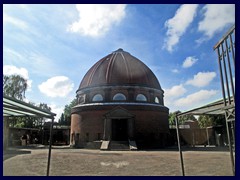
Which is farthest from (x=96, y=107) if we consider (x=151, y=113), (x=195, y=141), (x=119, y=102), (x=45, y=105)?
(x=45, y=105)

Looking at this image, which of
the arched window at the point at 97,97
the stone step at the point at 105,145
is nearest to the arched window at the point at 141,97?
the arched window at the point at 97,97

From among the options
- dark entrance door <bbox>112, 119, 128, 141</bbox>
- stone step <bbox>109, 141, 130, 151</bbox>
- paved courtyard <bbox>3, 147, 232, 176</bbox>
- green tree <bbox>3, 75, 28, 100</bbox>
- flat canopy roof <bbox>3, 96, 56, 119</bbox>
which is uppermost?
green tree <bbox>3, 75, 28, 100</bbox>

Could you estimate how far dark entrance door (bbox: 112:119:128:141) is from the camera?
23.9 metres

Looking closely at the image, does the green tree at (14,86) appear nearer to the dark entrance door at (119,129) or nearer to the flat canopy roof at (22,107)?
the dark entrance door at (119,129)

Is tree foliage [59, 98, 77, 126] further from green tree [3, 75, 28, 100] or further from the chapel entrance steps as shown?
the chapel entrance steps

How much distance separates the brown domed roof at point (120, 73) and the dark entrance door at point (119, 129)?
4.51 metres

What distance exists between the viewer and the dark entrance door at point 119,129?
2392 cm

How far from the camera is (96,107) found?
24.5 meters

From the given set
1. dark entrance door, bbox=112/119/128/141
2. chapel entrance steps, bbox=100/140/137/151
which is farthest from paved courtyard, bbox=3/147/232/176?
dark entrance door, bbox=112/119/128/141

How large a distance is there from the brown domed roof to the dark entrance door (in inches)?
177

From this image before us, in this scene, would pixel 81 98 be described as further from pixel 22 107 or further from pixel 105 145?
pixel 22 107
